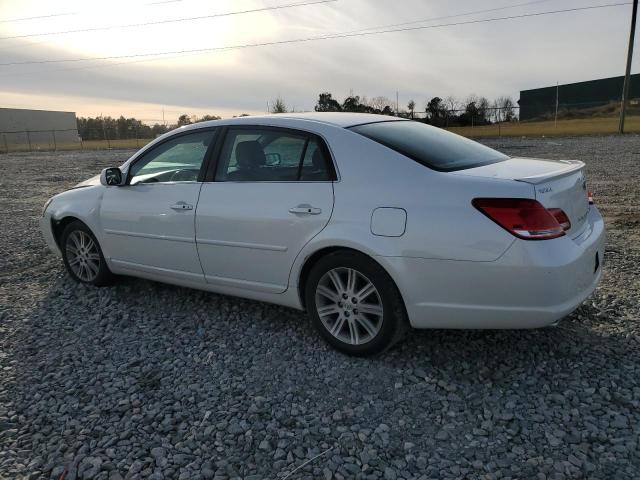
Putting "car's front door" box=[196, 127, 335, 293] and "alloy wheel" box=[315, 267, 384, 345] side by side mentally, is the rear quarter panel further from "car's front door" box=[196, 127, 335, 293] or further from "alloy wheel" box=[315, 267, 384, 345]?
"alloy wheel" box=[315, 267, 384, 345]

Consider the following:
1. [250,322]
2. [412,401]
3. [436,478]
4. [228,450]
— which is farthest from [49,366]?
[436,478]

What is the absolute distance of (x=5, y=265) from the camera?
616 cm

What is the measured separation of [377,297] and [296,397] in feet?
2.61

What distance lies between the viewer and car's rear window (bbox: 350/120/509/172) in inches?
133

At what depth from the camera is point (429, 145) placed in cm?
362

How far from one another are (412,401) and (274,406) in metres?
0.79

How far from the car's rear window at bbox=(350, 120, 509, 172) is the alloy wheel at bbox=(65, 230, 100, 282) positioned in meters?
2.93

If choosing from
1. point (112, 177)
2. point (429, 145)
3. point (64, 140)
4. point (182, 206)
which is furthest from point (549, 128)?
point (64, 140)

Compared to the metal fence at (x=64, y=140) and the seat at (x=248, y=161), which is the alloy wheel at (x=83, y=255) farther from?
the metal fence at (x=64, y=140)

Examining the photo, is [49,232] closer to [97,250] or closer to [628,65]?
[97,250]

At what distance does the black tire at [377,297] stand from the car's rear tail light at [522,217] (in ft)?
2.45

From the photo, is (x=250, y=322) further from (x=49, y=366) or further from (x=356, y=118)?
(x=356, y=118)

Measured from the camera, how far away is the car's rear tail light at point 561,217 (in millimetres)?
2979

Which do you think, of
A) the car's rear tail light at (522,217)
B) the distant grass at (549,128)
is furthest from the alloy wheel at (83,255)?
the distant grass at (549,128)
